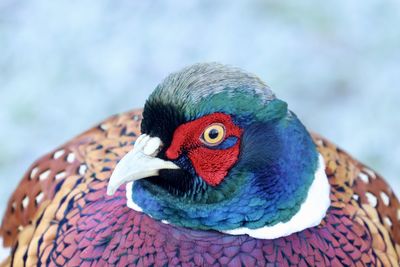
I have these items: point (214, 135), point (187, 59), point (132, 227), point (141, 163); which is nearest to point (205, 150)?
point (214, 135)

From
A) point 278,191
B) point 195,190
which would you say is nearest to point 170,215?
point 195,190

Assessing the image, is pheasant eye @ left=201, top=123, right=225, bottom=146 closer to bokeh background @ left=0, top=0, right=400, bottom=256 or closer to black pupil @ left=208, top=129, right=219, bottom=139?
black pupil @ left=208, top=129, right=219, bottom=139

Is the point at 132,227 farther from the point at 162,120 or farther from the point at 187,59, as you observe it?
the point at 187,59

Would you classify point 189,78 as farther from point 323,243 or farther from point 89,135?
point 89,135

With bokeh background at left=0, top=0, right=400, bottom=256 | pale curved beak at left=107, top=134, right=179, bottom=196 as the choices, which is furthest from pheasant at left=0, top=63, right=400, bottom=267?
bokeh background at left=0, top=0, right=400, bottom=256

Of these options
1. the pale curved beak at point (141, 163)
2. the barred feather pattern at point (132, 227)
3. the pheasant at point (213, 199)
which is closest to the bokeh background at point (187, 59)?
the barred feather pattern at point (132, 227)
